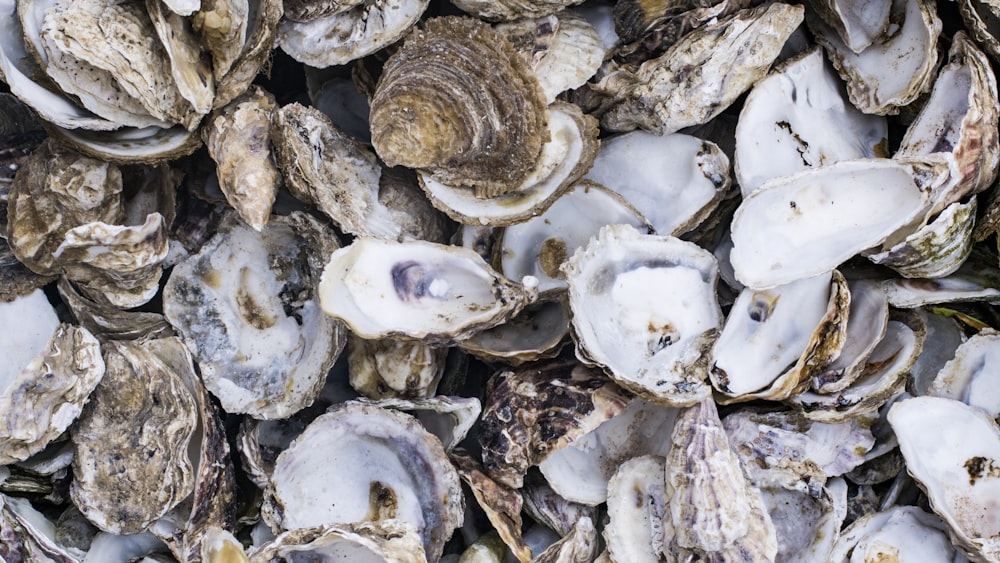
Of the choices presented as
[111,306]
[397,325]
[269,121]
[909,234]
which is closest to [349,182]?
[269,121]

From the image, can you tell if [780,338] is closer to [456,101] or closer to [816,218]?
[816,218]

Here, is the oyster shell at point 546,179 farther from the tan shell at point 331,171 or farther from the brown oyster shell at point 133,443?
the brown oyster shell at point 133,443

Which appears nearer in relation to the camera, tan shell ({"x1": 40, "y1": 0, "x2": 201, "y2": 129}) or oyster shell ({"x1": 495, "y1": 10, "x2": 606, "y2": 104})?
tan shell ({"x1": 40, "y1": 0, "x2": 201, "y2": 129})

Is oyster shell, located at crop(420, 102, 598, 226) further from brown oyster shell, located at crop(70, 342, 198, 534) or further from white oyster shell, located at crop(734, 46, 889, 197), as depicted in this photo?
brown oyster shell, located at crop(70, 342, 198, 534)

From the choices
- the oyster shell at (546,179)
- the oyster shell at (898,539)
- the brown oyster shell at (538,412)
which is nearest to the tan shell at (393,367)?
the brown oyster shell at (538,412)

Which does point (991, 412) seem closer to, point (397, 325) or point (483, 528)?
point (483, 528)

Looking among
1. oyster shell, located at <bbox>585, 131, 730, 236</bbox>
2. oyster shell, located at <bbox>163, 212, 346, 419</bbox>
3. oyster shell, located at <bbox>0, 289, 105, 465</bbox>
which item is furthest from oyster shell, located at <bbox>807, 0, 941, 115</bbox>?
oyster shell, located at <bbox>0, 289, 105, 465</bbox>
